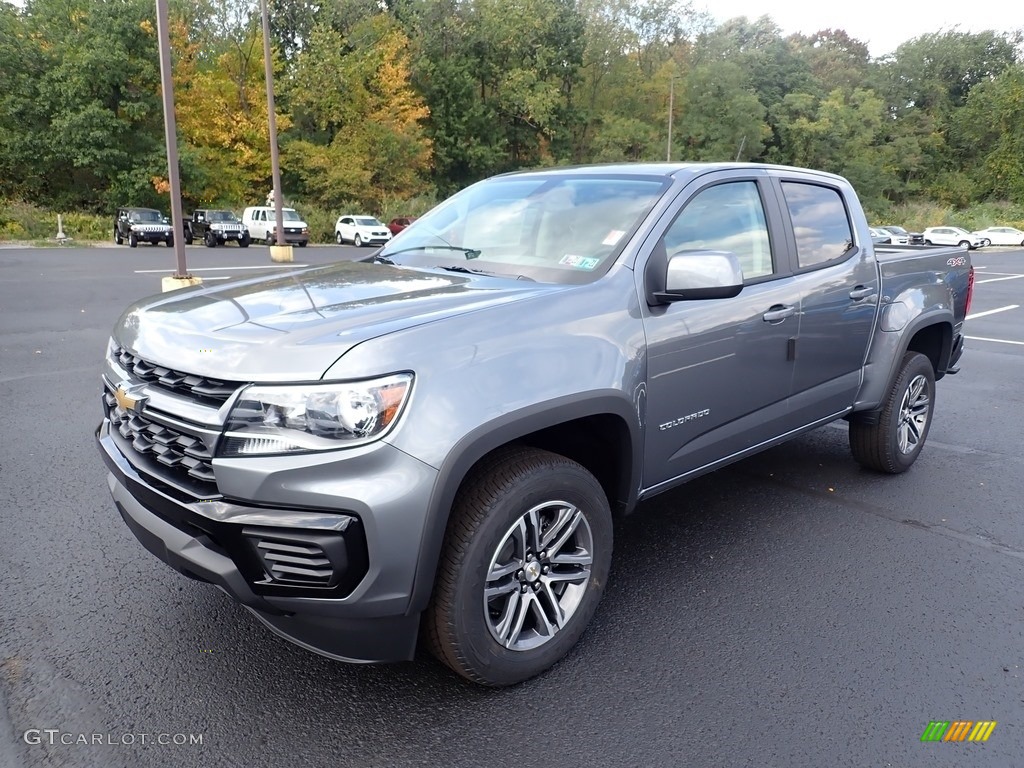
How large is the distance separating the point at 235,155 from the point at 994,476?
1687 inches

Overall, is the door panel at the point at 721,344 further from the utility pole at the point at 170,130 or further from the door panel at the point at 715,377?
the utility pole at the point at 170,130

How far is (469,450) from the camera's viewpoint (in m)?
2.41

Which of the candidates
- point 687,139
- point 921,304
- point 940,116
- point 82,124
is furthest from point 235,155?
point 940,116

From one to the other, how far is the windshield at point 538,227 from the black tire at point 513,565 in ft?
2.80

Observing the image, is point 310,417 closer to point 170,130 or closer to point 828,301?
point 828,301

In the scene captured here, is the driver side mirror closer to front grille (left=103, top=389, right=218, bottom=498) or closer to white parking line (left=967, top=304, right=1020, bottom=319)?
front grille (left=103, top=389, right=218, bottom=498)

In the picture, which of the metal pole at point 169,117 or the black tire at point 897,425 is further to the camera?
the metal pole at point 169,117

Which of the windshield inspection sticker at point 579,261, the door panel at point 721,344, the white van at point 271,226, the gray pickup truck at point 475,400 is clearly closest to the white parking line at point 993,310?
the gray pickup truck at point 475,400

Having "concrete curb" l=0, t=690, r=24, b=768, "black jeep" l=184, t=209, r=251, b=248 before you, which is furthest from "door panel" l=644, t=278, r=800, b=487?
"black jeep" l=184, t=209, r=251, b=248

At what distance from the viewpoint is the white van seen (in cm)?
3247

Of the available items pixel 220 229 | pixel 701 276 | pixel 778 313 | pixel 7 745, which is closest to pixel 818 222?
pixel 778 313

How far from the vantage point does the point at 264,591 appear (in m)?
2.35

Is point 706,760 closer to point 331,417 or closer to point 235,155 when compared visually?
point 331,417

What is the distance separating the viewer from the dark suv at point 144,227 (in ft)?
100
